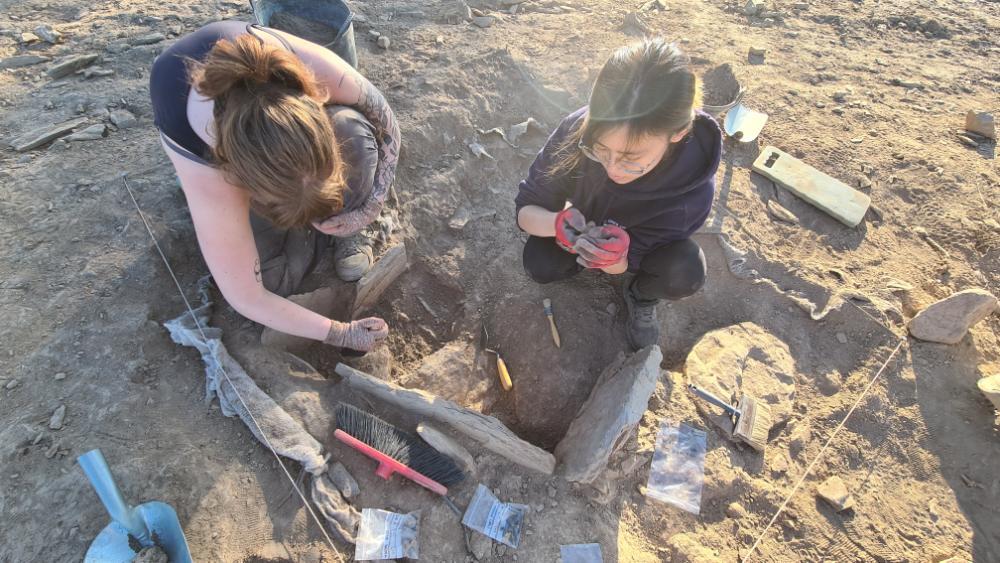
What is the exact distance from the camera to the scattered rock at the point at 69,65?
10.7 ft

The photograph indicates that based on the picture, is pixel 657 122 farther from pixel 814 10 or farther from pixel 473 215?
pixel 814 10

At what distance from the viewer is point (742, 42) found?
4.57 metres

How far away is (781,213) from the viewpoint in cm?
325

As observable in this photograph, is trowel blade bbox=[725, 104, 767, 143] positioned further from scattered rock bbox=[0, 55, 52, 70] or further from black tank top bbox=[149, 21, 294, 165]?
scattered rock bbox=[0, 55, 52, 70]

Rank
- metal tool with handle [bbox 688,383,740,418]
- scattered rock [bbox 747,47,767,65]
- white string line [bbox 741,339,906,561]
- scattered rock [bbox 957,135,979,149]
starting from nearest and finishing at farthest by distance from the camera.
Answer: white string line [bbox 741,339,906,561], metal tool with handle [bbox 688,383,740,418], scattered rock [bbox 957,135,979,149], scattered rock [bbox 747,47,767,65]

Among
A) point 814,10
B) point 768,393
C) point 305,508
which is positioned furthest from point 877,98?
point 305,508

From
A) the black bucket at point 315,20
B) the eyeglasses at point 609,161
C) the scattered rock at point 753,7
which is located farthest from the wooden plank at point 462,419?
the scattered rock at point 753,7

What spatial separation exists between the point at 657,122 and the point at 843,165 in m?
2.81

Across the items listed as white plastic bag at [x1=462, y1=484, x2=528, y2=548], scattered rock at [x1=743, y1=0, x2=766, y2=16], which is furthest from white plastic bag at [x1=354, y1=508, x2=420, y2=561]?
scattered rock at [x1=743, y1=0, x2=766, y2=16]

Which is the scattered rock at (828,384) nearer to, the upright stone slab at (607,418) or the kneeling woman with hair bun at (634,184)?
the kneeling woman with hair bun at (634,184)

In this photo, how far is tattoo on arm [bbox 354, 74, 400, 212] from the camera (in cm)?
220

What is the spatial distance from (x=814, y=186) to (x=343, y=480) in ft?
11.1

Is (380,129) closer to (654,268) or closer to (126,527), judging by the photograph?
(654,268)

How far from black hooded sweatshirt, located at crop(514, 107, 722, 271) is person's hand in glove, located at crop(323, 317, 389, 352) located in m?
0.88
